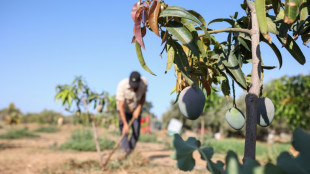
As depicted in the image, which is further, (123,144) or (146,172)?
(123,144)

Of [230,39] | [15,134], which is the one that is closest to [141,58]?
[230,39]

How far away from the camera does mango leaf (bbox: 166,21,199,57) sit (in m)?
0.76

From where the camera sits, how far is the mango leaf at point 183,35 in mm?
764

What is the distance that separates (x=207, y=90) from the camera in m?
1.01

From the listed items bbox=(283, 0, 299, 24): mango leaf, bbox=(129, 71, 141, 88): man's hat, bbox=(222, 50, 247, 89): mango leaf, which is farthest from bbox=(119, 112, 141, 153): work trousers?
bbox=(283, 0, 299, 24): mango leaf

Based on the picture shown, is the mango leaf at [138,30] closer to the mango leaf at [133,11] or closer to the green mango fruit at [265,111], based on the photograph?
the mango leaf at [133,11]

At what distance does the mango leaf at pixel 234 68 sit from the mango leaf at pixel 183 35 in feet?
0.50

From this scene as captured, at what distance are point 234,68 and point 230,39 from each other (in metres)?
0.11

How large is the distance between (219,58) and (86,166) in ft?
10.1

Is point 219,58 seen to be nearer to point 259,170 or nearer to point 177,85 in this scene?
point 177,85

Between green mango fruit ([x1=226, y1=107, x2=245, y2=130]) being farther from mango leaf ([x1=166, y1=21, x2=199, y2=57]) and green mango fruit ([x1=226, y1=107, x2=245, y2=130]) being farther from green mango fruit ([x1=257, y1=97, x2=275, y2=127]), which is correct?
mango leaf ([x1=166, y1=21, x2=199, y2=57])

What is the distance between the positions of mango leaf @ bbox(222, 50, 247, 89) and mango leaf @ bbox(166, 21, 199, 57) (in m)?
0.15

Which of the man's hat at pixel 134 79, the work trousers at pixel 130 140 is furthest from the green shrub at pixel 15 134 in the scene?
the man's hat at pixel 134 79

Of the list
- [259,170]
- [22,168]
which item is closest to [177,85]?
[259,170]
